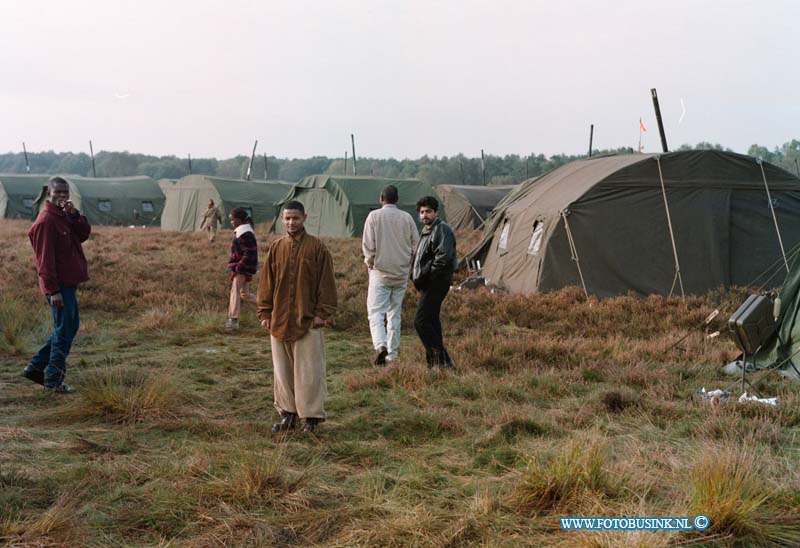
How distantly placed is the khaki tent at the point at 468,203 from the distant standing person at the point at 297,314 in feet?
81.9

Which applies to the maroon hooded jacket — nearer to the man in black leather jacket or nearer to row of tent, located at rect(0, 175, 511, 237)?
the man in black leather jacket

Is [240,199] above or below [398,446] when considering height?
above

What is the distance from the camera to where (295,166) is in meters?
102

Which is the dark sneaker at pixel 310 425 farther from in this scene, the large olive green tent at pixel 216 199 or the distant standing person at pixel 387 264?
the large olive green tent at pixel 216 199

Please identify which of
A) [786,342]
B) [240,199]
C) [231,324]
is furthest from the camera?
[240,199]

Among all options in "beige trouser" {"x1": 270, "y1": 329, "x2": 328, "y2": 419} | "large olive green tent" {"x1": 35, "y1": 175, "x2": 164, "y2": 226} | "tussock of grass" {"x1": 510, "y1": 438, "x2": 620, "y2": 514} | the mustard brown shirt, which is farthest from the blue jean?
"large olive green tent" {"x1": 35, "y1": 175, "x2": 164, "y2": 226}

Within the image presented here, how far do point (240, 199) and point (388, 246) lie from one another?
78.8 ft

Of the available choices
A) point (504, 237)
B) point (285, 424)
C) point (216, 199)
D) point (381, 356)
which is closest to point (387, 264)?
point (381, 356)

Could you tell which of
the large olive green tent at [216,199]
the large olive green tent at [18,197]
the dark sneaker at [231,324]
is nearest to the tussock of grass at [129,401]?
the dark sneaker at [231,324]

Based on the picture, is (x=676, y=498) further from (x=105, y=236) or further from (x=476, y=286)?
(x=105, y=236)

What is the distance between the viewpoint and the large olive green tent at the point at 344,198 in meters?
26.7

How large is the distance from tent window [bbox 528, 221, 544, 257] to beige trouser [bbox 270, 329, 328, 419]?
8185mm

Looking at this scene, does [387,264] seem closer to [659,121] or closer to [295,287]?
[295,287]

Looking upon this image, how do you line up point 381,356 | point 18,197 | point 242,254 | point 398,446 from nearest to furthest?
point 398,446 → point 381,356 → point 242,254 → point 18,197
